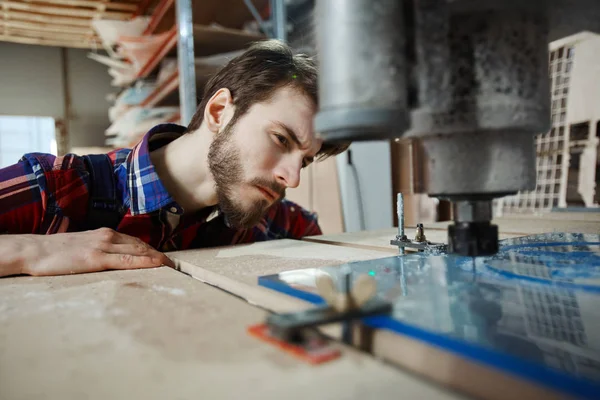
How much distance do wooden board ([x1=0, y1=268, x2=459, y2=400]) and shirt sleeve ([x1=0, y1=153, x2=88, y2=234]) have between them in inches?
26.5

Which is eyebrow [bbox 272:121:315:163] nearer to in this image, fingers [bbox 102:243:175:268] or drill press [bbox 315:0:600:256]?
fingers [bbox 102:243:175:268]

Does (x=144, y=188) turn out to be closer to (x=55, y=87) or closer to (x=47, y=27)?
(x=47, y=27)

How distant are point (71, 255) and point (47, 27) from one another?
402 centimetres

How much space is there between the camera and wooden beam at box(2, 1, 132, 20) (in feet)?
11.0

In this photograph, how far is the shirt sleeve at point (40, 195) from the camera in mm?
1151

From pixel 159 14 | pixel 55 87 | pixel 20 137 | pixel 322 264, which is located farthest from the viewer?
pixel 20 137

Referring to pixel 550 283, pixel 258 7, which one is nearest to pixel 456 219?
pixel 550 283

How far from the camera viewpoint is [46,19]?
3725mm

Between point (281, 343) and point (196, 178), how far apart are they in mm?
1093

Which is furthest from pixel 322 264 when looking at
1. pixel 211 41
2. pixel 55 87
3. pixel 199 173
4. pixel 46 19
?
pixel 55 87

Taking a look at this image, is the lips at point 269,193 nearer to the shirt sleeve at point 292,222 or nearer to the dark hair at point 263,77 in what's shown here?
the dark hair at point 263,77

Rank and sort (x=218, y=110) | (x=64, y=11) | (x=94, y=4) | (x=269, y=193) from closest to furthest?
(x=269, y=193), (x=218, y=110), (x=94, y=4), (x=64, y=11)

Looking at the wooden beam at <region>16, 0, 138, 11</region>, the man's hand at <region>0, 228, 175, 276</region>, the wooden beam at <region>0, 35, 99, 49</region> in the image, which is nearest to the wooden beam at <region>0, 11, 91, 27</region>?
the wooden beam at <region>16, 0, 138, 11</region>

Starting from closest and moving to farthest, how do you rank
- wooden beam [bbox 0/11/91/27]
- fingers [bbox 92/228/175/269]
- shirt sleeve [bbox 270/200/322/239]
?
1. fingers [bbox 92/228/175/269]
2. shirt sleeve [bbox 270/200/322/239]
3. wooden beam [bbox 0/11/91/27]
